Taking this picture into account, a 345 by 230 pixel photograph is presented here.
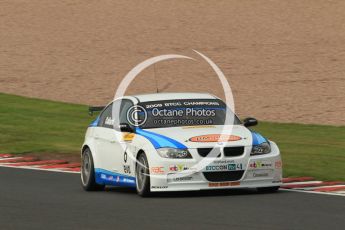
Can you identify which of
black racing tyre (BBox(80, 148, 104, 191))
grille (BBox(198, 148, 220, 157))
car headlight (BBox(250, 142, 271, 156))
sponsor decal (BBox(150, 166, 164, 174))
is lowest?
black racing tyre (BBox(80, 148, 104, 191))

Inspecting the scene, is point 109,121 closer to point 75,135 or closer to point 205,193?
point 205,193

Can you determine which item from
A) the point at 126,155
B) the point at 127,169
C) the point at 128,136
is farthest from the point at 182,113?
the point at 127,169

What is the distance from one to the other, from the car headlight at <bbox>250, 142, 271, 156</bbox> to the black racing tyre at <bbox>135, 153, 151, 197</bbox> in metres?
1.35

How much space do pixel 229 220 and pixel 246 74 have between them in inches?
902

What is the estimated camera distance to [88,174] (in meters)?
15.5

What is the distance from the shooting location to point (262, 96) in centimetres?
Result: 3041

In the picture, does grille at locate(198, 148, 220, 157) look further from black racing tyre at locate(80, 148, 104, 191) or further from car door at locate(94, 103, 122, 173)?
black racing tyre at locate(80, 148, 104, 191)

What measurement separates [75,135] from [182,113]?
377 inches

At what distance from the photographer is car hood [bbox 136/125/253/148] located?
537 inches

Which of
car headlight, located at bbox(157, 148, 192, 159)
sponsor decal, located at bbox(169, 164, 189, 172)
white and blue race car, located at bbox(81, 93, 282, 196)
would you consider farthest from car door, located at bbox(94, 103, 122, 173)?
sponsor decal, located at bbox(169, 164, 189, 172)

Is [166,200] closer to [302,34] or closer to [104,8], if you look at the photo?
[302,34]

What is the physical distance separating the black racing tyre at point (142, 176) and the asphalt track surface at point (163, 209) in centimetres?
13

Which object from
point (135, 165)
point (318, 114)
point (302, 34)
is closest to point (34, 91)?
point (318, 114)

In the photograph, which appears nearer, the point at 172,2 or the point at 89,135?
the point at 89,135
